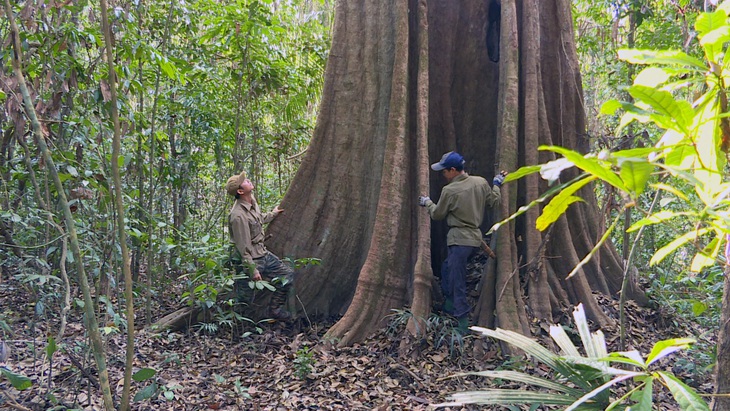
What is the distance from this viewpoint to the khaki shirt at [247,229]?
17.8 feet

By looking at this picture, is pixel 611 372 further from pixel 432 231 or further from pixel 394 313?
pixel 432 231

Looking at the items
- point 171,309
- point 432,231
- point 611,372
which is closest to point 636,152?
point 611,372

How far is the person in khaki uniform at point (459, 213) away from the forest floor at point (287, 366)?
0.30 meters

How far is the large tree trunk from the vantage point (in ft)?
16.7

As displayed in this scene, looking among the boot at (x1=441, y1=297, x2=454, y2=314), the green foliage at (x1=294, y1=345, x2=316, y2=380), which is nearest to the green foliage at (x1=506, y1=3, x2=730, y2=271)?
the green foliage at (x1=294, y1=345, x2=316, y2=380)

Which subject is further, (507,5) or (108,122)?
(507,5)

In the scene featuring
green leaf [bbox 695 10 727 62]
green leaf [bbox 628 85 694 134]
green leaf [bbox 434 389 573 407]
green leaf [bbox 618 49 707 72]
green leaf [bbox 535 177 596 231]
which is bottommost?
green leaf [bbox 434 389 573 407]

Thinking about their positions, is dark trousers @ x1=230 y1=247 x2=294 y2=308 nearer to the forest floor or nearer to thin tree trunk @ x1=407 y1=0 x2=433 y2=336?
the forest floor

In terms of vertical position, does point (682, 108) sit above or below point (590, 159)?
above

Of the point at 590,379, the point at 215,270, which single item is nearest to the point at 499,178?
the point at 215,270

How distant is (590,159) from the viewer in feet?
3.45

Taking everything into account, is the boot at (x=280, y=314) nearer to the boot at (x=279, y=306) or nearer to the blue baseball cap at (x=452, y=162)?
the boot at (x=279, y=306)

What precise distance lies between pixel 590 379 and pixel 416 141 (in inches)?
145

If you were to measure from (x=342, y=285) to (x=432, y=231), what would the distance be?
1.10 m
